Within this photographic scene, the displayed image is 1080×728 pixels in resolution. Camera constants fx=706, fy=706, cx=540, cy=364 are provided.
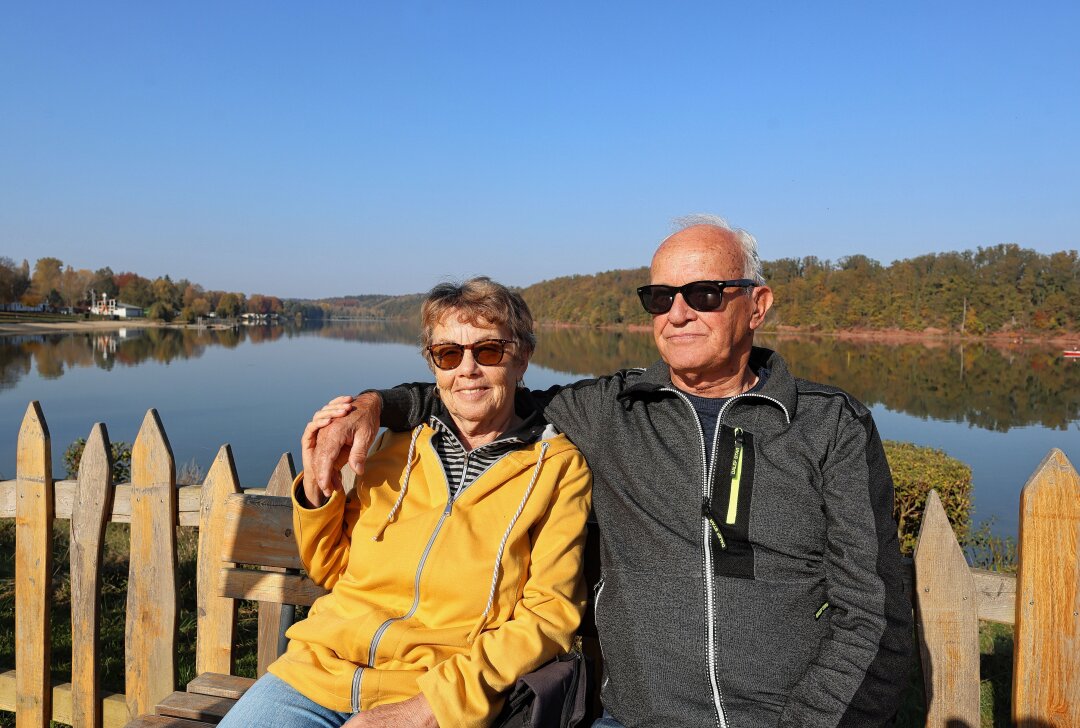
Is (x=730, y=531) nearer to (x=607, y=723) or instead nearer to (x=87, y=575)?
(x=607, y=723)

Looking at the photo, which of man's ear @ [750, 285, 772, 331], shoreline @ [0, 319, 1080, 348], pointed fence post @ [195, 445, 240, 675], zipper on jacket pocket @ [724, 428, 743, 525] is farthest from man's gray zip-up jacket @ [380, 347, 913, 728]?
shoreline @ [0, 319, 1080, 348]

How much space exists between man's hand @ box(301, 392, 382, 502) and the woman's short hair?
322mm

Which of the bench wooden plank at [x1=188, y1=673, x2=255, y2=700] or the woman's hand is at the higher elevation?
the woman's hand

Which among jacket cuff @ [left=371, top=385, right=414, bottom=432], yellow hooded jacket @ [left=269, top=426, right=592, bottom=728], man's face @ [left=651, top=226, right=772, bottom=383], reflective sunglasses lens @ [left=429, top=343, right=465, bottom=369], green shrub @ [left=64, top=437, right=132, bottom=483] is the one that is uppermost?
man's face @ [left=651, top=226, right=772, bottom=383]

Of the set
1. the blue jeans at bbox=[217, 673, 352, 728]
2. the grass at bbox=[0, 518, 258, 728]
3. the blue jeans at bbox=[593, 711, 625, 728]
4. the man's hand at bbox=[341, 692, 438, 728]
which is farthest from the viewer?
the grass at bbox=[0, 518, 258, 728]

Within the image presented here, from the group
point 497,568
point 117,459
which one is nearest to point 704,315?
point 497,568

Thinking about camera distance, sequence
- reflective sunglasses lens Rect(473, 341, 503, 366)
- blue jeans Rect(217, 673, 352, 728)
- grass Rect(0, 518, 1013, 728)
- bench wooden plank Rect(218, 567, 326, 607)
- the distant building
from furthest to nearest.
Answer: the distant building, grass Rect(0, 518, 1013, 728), bench wooden plank Rect(218, 567, 326, 607), reflective sunglasses lens Rect(473, 341, 503, 366), blue jeans Rect(217, 673, 352, 728)

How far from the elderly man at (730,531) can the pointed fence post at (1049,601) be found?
0.45 meters

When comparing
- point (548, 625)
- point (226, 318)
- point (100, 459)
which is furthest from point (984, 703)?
point (226, 318)

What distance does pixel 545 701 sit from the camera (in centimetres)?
189

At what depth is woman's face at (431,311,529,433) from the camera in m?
2.23

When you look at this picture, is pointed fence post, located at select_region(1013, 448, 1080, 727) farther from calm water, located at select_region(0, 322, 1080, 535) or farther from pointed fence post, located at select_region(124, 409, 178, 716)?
calm water, located at select_region(0, 322, 1080, 535)

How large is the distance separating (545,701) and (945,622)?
3.94ft

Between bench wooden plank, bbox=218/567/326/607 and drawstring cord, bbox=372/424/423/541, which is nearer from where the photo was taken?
drawstring cord, bbox=372/424/423/541
